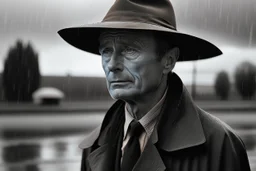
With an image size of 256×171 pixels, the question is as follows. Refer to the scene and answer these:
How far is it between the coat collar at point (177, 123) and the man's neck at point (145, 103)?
4 centimetres

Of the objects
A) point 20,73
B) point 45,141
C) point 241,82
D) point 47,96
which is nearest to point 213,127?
point 45,141

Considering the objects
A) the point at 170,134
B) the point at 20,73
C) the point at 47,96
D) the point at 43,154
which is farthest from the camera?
the point at 47,96

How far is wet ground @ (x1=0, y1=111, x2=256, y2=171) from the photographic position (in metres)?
7.39

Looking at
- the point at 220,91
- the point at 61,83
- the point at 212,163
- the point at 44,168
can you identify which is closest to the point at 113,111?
the point at 212,163

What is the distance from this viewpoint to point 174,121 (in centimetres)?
149

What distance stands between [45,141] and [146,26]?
9337 millimetres

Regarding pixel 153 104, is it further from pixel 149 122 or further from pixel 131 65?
pixel 131 65

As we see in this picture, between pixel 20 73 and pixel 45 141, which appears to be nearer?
pixel 45 141

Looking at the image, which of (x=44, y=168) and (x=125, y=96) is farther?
(x=44, y=168)

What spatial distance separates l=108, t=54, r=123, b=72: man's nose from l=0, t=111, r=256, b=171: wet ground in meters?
5.76

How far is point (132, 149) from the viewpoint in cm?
145

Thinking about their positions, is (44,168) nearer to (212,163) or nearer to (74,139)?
(74,139)

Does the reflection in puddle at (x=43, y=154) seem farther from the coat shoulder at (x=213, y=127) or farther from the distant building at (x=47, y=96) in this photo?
the distant building at (x=47, y=96)

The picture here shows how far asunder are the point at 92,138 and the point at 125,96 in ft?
0.98
